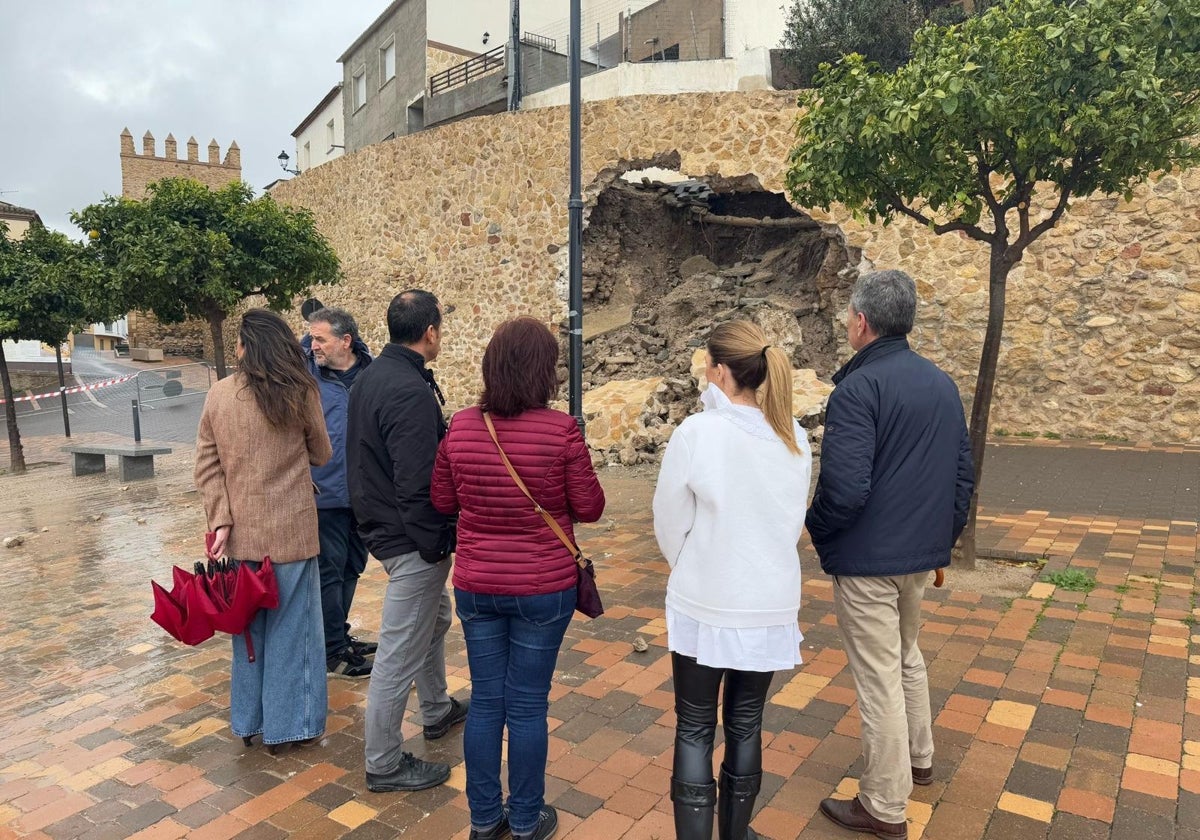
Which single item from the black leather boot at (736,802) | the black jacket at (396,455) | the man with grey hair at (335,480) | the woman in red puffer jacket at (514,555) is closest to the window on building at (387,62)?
the man with grey hair at (335,480)

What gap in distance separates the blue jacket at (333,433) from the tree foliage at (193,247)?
529 centimetres

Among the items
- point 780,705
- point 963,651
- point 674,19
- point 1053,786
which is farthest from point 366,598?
point 674,19

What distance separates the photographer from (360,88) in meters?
26.2

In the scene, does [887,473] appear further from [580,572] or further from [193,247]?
[193,247]

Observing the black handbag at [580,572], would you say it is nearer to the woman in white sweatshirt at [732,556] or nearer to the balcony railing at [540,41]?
the woman in white sweatshirt at [732,556]

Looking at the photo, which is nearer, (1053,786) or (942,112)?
(1053,786)

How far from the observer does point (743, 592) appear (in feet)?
7.07

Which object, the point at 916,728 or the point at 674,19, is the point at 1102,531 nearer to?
the point at 916,728

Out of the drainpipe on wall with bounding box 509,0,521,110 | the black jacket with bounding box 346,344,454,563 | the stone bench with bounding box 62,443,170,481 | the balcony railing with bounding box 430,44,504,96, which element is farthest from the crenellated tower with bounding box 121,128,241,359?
the black jacket with bounding box 346,344,454,563

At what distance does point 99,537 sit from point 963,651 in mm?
7070

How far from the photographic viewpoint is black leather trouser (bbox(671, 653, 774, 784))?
88.0 inches

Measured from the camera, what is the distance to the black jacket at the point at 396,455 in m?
2.70

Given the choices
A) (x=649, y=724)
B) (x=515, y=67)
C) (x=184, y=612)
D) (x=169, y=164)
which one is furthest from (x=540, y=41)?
(x=169, y=164)

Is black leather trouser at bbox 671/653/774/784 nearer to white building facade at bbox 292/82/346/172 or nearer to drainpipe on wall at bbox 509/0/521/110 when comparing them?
drainpipe on wall at bbox 509/0/521/110
